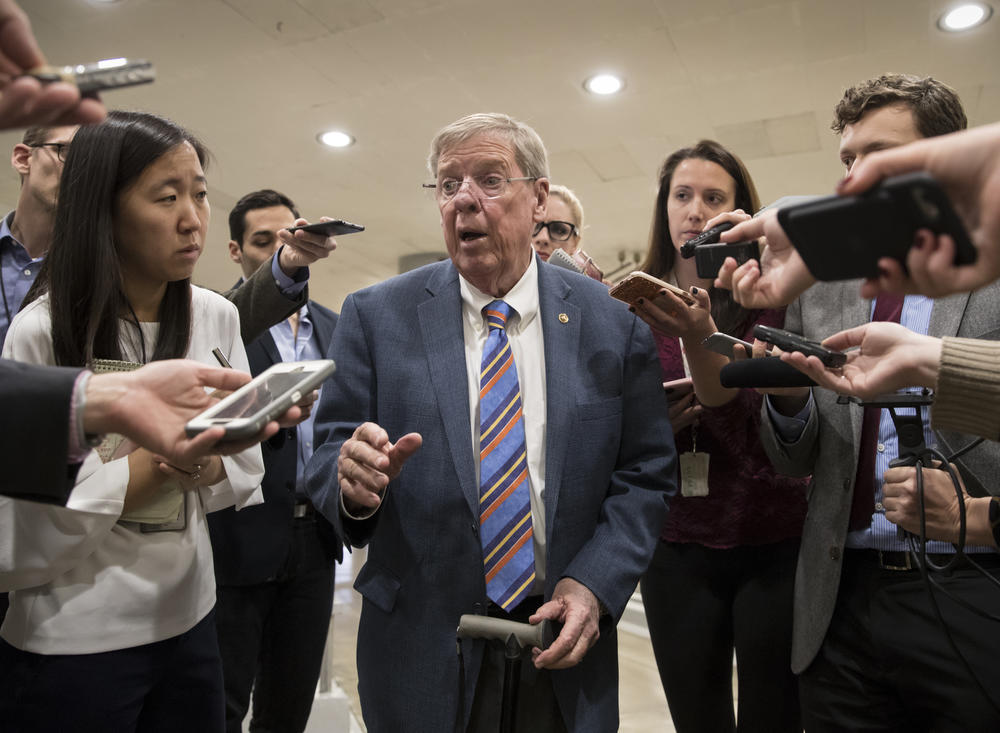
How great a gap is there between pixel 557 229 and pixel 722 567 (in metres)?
1.56

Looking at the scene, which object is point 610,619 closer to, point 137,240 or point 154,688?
point 154,688

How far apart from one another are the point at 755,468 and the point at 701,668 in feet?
1.70

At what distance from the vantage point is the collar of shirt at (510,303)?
5.68 ft

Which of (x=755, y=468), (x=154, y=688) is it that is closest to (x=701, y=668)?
(x=755, y=468)

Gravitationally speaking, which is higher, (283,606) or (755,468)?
(755,468)

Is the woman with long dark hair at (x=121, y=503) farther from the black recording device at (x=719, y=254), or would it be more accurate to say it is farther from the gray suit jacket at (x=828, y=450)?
the gray suit jacket at (x=828, y=450)

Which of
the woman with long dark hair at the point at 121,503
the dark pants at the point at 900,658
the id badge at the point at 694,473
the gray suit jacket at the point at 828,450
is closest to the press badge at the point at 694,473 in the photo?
the id badge at the point at 694,473

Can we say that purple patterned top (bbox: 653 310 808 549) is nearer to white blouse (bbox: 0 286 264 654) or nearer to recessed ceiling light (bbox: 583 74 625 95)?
white blouse (bbox: 0 286 264 654)

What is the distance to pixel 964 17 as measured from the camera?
4051 millimetres

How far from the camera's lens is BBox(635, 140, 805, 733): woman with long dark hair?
1.84 metres

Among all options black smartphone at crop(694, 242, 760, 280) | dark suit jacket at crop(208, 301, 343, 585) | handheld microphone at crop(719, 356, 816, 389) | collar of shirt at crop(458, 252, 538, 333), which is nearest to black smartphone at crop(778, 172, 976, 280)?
black smartphone at crop(694, 242, 760, 280)

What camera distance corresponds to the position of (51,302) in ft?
4.65

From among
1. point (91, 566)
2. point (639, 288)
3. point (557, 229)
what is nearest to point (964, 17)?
point (557, 229)

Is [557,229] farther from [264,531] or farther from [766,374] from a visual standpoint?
[766,374]
